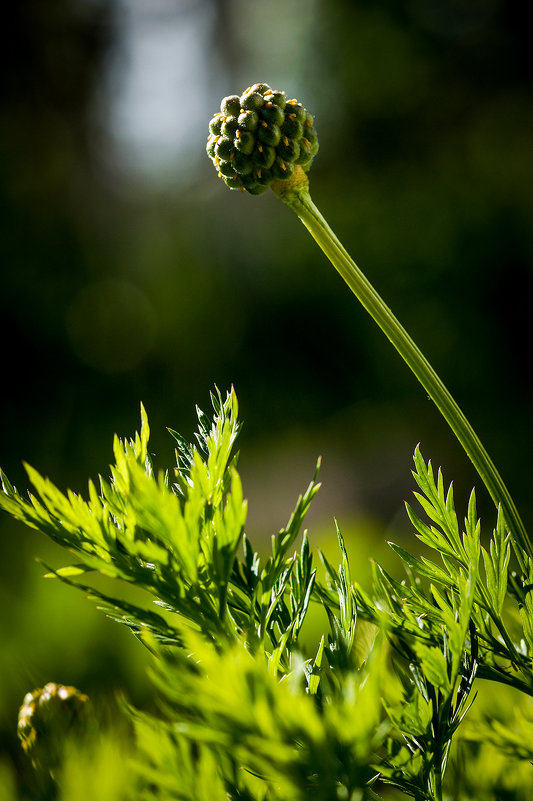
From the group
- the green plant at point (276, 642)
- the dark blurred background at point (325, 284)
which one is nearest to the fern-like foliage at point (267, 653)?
the green plant at point (276, 642)

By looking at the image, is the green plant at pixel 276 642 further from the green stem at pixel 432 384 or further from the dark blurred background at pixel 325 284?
the dark blurred background at pixel 325 284

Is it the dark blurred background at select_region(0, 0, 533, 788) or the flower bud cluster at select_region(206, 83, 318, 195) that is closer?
the flower bud cluster at select_region(206, 83, 318, 195)

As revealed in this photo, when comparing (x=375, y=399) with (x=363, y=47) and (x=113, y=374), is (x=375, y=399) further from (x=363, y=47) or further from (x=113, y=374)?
(x=363, y=47)

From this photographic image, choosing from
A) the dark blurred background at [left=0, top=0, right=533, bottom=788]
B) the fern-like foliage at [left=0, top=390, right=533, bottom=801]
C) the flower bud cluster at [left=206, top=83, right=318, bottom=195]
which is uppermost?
the dark blurred background at [left=0, top=0, right=533, bottom=788]

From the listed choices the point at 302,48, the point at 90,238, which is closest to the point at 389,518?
the point at 90,238

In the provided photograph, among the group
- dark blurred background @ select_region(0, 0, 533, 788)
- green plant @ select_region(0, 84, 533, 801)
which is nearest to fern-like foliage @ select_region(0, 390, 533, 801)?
green plant @ select_region(0, 84, 533, 801)

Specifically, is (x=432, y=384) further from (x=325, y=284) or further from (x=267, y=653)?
(x=325, y=284)

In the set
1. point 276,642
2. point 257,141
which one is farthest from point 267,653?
point 257,141

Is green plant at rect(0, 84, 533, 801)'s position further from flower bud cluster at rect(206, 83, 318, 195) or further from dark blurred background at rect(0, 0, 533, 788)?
dark blurred background at rect(0, 0, 533, 788)
